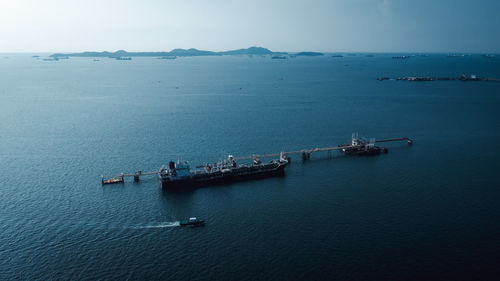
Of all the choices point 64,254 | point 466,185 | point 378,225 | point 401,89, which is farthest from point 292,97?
point 64,254

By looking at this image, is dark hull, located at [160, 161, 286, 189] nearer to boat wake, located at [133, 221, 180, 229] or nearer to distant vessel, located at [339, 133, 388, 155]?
boat wake, located at [133, 221, 180, 229]

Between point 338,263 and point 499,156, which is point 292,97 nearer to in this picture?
point 499,156

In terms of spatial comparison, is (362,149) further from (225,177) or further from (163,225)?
(163,225)

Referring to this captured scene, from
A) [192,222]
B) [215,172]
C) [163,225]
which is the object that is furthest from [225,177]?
[163,225]

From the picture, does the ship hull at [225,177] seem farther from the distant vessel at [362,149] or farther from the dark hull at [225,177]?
the distant vessel at [362,149]

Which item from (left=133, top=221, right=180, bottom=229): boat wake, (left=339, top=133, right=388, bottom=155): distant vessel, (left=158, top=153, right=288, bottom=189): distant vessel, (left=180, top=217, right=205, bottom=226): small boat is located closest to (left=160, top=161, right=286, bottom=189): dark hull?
(left=158, top=153, right=288, bottom=189): distant vessel

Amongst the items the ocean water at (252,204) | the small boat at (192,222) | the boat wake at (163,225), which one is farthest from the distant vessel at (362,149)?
the boat wake at (163,225)

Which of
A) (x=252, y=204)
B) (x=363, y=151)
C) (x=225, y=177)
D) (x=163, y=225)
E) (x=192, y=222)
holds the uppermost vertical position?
(x=363, y=151)
